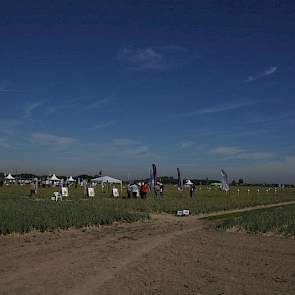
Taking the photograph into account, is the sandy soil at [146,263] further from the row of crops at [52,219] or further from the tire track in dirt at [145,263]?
the row of crops at [52,219]

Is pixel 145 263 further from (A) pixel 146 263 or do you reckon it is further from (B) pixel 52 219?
(B) pixel 52 219

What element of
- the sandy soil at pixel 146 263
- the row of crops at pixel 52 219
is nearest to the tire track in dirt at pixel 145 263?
the sandy soil at pixel 146 263

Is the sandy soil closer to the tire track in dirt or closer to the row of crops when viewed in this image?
the tire track in dirt

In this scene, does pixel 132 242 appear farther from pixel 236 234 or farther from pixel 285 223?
pixel 285 223

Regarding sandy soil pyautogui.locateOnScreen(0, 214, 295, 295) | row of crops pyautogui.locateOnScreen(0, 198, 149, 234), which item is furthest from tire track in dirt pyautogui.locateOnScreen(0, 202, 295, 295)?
row of crops pyautogui.locateOnScreen(0, 198, 149, 234)

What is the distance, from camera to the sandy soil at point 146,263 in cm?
906

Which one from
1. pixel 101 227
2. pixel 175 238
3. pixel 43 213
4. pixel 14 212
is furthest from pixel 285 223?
pixel 14 212

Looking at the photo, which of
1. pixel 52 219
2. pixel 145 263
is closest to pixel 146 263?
pixel 145 263

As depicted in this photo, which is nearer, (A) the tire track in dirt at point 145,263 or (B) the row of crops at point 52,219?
(A) the tire track in dirt at point 145,263

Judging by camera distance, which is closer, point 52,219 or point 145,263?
point 145,263

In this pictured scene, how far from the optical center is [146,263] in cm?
1148

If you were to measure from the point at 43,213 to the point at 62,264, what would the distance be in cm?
1071

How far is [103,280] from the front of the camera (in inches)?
374

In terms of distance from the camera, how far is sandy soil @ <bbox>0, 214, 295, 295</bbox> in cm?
906
